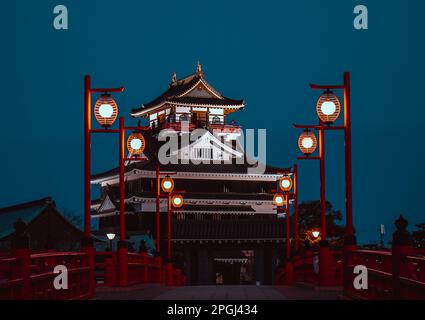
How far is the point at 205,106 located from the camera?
222ft

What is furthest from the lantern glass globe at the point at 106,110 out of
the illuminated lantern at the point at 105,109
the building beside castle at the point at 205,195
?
the building beside castle at the point at 205,195

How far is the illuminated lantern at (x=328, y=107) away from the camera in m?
17.1

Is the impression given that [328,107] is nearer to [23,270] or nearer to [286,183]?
[23,270]

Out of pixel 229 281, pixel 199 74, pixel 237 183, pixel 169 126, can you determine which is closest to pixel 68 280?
pixel 229 281

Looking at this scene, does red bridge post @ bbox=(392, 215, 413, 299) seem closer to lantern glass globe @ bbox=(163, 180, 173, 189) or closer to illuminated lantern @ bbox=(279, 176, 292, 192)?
illuminated lantern @ bbox=(279, 176, 292, 192)

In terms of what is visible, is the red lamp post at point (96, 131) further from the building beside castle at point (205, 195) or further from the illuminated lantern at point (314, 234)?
the building beside castle at point (205, 195)

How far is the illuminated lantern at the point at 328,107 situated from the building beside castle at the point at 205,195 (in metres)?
29.9

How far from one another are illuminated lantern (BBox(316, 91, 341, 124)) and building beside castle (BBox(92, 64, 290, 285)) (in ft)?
98.1

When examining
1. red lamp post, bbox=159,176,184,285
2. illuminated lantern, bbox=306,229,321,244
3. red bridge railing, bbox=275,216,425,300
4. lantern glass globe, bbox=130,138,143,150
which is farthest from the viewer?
illuminated lantern, bbox=306,229,321,244

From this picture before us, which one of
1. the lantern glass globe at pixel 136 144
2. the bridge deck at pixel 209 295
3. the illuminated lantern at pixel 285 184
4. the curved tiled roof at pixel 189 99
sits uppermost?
the curved tiled roof at pixel 189 99

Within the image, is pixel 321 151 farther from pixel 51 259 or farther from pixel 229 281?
pixel 229 281

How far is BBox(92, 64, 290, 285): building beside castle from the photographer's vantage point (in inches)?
1976

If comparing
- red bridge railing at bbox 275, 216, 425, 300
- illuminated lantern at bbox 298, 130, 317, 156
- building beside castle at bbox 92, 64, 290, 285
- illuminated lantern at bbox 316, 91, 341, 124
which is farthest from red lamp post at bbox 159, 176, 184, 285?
red bridge railing at bbox 275, 216, 425, 300
